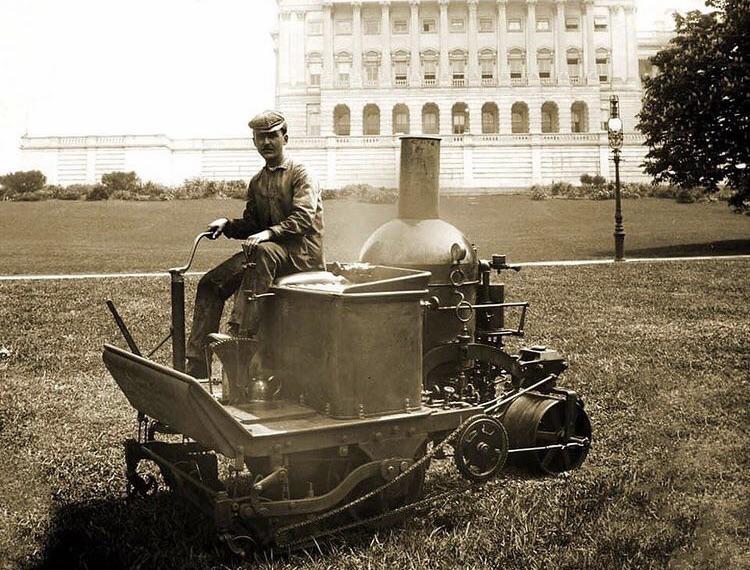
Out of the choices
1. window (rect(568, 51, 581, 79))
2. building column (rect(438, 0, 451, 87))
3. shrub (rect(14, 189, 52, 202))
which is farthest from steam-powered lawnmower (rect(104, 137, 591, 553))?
window (rect(568, 51, 581, 79))

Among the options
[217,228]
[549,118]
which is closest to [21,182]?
[217,228]

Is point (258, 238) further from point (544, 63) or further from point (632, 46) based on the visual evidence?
point (632, 46)

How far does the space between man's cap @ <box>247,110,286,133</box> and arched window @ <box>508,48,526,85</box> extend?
7969cm

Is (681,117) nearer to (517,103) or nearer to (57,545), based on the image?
(57,545)

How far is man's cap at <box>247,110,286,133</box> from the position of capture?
19.9ft

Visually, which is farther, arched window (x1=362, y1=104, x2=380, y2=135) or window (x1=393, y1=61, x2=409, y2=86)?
window (x1=393, y1=61, x2=409, y2=86)

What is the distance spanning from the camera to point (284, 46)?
84.4m

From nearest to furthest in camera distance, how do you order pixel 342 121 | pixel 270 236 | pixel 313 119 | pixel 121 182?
pixel 270 236
pixel 121 182
pixel 342 121
pixel 313 119

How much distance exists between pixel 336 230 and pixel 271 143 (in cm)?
1672

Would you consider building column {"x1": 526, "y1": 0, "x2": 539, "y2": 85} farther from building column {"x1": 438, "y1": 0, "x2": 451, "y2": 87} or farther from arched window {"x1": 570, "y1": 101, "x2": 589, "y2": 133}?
building column {"x1": 438, "y1": 0, "x2": 451, "y2": 87}

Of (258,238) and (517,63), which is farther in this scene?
(517,63)

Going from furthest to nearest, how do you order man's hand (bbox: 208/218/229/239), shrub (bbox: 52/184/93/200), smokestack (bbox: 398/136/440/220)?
shrub (bbox: 52/184/93/200) < smokestack (bbox: 398/136/440/220) < man's hand (bbox: 208/218/229/239)

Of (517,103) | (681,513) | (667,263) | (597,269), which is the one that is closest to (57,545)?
(681,513)

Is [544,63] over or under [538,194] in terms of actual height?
over
